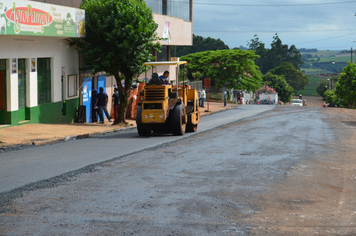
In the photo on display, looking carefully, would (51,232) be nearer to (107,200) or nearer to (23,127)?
(107,200)

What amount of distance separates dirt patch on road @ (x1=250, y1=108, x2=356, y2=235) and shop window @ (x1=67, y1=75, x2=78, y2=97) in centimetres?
1405

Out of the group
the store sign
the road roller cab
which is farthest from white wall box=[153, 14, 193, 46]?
the road roller cab

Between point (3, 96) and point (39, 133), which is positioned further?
point (3, 96)

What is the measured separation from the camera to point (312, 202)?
806 centimetres

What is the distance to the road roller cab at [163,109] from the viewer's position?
1675 cm

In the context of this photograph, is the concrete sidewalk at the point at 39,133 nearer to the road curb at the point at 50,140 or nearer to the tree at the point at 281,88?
the road curb at the point at 50,140

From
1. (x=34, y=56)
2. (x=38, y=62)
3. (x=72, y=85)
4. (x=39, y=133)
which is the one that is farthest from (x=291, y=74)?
(x=39, y=133)

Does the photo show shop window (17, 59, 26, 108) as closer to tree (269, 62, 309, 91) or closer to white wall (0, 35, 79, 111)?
white wall (0, 35, 79, 111)

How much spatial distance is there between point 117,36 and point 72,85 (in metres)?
3.95

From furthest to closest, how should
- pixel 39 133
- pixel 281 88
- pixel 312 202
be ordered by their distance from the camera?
pixel 281 88
pixel 39 133
pixel 312 202

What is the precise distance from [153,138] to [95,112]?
8871 mm

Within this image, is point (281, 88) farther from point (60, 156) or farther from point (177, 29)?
point (60, 156)

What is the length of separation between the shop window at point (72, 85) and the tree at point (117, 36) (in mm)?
1669

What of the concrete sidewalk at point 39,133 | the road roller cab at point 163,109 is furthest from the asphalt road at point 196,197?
the concrete sidewalk at point 39,133
